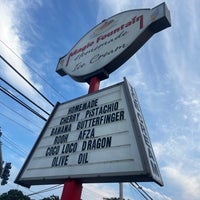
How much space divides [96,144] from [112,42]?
373 centimetres

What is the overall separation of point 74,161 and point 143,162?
1666 mm

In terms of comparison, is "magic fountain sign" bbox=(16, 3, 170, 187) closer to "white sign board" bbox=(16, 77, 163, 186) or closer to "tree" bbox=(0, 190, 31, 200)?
"white sign board" bbox=(16, 77, 163, 186)

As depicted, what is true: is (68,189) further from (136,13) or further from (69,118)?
(136,13)

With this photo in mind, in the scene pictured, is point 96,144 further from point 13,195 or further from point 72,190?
point 13,195

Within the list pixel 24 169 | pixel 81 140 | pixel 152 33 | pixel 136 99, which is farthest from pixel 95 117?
pixel 152 33

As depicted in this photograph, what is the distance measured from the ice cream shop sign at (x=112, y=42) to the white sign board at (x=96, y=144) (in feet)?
4.49

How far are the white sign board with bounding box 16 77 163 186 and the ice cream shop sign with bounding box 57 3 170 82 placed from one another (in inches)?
53.9

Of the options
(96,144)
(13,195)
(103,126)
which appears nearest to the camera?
(96,144)

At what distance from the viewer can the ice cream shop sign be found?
23.0 ft

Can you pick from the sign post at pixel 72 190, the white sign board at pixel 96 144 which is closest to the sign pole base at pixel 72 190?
the sign post at pixel 72 190

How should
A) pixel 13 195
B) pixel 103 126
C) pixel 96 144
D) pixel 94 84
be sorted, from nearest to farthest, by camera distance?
pixel 96 144 < pixel 103 126 < pixel 94 84 < pixel 13 195

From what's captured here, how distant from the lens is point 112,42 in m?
7.64

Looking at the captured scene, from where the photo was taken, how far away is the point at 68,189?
517cm

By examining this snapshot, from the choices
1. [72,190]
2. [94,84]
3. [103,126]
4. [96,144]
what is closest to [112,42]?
[94,84]
